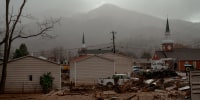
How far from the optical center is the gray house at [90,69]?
40.8 meters

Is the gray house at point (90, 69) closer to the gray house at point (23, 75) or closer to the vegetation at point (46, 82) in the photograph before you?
the vegetation at point (46, 82)

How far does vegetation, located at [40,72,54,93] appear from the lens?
1241 inches

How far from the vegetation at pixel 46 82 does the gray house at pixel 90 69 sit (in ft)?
28.9

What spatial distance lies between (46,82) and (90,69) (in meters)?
10.5

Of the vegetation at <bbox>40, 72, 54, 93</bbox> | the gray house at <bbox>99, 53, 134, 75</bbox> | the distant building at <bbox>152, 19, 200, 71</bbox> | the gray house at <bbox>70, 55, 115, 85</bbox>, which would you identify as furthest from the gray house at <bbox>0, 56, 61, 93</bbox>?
the distant building at <bbox>152, 19, 200, 71</bbox>

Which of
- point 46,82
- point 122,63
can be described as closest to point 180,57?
point 122,63

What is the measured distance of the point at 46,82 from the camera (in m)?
31.7

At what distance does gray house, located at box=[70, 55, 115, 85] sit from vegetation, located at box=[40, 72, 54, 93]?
347 inches

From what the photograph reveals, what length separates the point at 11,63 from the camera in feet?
105

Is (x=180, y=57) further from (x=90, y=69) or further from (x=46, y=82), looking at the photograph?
(x=46, y=82)

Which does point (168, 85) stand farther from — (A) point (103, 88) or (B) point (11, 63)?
(B) point (11, 63)

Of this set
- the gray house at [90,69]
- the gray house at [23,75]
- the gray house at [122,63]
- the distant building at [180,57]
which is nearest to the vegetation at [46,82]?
the gray house at [23,75]

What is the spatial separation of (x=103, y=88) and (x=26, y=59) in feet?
29.0

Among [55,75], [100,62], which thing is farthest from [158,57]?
[55,75]
